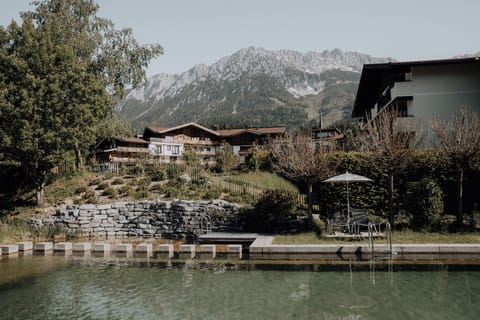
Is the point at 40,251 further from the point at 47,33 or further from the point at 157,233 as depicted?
the point at 47,33

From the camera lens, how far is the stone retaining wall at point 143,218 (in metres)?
19.1

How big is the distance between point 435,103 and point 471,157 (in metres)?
12.6

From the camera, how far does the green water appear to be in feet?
26.2

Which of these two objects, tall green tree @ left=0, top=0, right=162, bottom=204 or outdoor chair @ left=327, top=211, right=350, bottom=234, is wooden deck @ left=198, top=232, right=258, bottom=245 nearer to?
outdoor chair @ left=327, top=211, right=350, bottom=234

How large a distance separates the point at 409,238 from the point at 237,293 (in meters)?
7.06

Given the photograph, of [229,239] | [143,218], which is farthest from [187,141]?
[229,239]

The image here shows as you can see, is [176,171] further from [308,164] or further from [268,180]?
[308,164]

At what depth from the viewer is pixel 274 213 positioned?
16969mm

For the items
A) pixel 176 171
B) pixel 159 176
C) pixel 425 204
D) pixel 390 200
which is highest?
pixel 176 171

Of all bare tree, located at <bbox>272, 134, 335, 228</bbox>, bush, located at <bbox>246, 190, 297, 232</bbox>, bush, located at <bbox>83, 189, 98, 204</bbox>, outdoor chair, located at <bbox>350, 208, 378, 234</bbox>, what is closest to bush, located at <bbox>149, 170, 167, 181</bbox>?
bush, located at <bbox>83, 189, 98, 204</bbox>

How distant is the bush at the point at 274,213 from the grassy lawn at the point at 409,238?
2264 mm

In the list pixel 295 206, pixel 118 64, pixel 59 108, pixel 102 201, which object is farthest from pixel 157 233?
pixel 118 64

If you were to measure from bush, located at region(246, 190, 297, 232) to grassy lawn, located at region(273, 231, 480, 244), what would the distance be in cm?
226

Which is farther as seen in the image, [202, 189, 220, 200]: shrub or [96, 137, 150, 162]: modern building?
[96, 137, 150, 162]: modern building
